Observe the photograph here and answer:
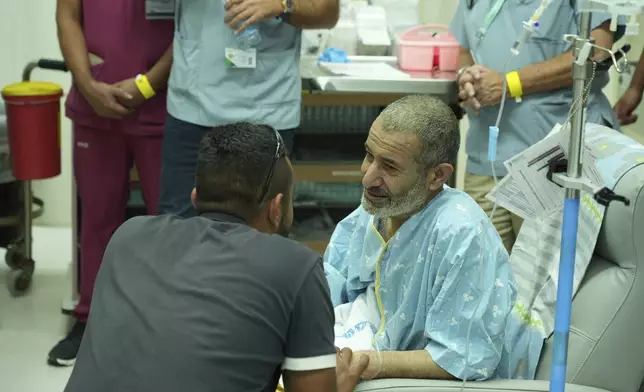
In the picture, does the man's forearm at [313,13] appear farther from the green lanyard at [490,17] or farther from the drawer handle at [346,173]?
the drawer handle at [346,173]

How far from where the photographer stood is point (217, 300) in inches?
60.8

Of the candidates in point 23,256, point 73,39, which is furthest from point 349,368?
point 23,256

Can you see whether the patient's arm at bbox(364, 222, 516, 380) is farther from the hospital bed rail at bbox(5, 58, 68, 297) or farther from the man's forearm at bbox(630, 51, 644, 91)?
the hospital bed rail at bbox(5, 58, 68, 297)

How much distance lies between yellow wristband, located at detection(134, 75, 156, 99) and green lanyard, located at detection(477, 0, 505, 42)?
103cm

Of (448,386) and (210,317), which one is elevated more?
(210,317)

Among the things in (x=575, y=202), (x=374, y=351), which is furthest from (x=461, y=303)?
(x=575, y=202)

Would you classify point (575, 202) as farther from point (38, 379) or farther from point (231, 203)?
point (38, 379)

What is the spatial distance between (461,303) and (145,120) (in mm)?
1537

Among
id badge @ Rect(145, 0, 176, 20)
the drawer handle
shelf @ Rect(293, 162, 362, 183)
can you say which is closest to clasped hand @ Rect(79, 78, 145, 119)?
id badge @ Rect(145, 0, 176, 20)

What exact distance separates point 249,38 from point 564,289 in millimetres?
1368

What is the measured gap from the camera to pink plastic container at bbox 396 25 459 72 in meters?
3.39

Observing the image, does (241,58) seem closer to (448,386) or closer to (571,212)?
(448,386)

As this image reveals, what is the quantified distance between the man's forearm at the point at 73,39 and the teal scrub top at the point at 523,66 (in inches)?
48.7

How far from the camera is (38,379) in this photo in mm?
3119
